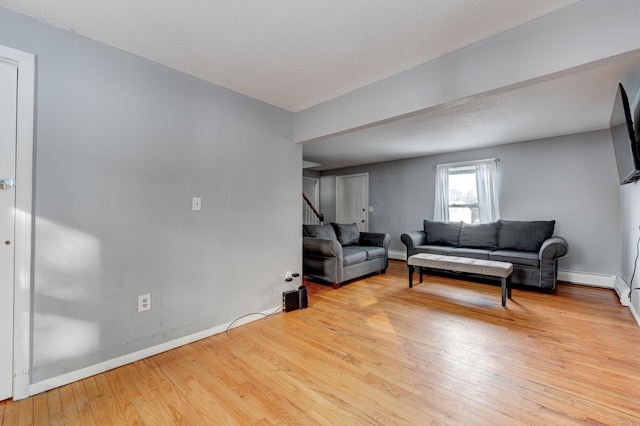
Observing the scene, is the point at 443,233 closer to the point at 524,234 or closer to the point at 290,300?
the point at 524,234

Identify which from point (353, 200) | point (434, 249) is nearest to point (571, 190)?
point (434, 249)

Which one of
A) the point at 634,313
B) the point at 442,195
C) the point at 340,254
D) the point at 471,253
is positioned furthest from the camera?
the point at 442,195

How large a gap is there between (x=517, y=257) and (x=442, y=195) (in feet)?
6.13

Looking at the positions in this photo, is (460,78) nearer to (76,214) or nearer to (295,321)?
(295,321)

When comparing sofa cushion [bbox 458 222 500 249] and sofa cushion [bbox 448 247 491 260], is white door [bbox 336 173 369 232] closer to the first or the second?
sofa cushion [bbox 458 222 500 249]

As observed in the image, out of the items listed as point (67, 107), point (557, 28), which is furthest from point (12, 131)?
A: point (557, 28)

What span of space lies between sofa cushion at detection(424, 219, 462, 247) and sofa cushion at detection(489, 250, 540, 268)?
0.75 m

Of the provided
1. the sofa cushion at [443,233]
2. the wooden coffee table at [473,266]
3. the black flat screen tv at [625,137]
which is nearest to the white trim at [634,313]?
the wooden coffee table at [473,266]

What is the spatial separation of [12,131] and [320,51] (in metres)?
1.92

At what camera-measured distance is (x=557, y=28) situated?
5.11 feet

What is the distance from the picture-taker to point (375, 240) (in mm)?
4738

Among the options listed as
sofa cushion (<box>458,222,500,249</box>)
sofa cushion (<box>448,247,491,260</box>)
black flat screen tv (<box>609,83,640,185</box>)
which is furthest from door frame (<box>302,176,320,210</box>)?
black flat screen tv (<box>609,83,640,185</box>)

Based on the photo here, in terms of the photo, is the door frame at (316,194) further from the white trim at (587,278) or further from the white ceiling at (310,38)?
the white trim at (587,278)

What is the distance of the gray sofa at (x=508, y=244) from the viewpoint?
3.46m
